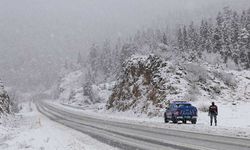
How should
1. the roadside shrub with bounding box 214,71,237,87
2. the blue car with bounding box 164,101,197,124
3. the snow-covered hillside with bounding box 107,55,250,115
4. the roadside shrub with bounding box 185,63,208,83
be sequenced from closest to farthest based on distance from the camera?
the blue car with bounding box 164,101,197,124 < the snow-covered hillside with bounding box 107,55,250,115 < the roadside shrub with bounding box 185,63,208,83 < the roadside shrub with bounding box 214,71,237,87

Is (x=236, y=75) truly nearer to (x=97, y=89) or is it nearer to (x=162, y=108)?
(x=162, y=108)

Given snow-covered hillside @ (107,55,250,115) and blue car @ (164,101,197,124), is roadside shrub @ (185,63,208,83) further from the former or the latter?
blue car @ (164,101,197,124)

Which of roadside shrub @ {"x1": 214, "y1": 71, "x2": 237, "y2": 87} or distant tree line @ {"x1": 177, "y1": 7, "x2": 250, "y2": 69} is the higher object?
distant tree line @ {"x1": 177, "y1": 7, "x2": 250, "y2": 69}

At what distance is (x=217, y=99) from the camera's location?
Result: 4097cm

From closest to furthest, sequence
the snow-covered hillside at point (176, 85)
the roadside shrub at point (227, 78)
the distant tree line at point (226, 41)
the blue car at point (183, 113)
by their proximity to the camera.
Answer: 1. the blue car at point (183, 113)
2. the snow-covered hillside at point (176, 85)
3. the roadside shrub at point (227, 78)
4. the distant tree line at point (226, 41)

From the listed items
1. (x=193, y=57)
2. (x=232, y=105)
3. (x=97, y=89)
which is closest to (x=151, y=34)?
(x=97, y=89)

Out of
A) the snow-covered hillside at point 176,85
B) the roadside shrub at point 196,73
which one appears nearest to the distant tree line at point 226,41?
the snow-covered hillside at point 176,85

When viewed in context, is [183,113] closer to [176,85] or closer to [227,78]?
[176,85]

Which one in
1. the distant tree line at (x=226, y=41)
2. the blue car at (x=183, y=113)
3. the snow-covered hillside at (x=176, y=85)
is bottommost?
the blue car at (x=183, y=113)

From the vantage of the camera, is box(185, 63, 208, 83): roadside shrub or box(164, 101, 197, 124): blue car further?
box(185, 63, 208, 83): roadside shrub

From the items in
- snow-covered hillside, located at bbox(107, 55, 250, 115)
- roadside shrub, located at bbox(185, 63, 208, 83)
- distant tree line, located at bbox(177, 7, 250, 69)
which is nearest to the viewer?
snow-covered hillside, located at bbox(107, 55, 250, 115)

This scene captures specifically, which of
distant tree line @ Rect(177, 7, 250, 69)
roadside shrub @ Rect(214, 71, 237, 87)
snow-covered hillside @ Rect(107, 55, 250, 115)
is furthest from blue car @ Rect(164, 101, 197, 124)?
distant tree line @ Rect(177, 7, 250, 69)

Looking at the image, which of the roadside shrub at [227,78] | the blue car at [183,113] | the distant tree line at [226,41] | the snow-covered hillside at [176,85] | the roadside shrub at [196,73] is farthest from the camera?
the distant tree line at [226,41]

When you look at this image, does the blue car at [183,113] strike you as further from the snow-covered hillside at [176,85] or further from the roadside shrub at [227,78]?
the roadside shrub at [227,78]
